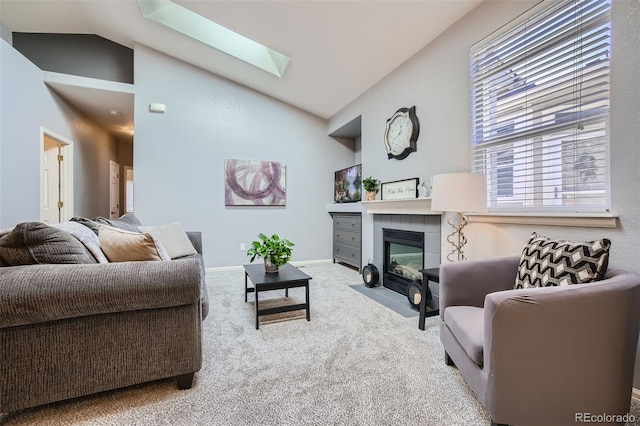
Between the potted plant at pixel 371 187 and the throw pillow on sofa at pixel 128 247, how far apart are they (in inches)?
105

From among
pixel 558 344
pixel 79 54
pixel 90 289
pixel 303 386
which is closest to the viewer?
pixel 558 344

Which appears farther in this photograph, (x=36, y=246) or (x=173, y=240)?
(x=173, y=240)

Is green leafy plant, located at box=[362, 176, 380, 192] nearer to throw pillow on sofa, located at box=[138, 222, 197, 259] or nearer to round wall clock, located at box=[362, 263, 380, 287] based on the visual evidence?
round wall clock, located at box=[362, 263, 380, 287]

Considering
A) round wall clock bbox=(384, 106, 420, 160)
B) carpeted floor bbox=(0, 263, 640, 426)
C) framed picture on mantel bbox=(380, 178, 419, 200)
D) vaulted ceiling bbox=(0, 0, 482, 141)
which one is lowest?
carpeted floor bbox=(0, 263, 640, 426)

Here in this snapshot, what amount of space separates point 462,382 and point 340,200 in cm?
372

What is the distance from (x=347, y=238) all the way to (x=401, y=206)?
5.42 ft

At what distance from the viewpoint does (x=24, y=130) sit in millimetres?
3379

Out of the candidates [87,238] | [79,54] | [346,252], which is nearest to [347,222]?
[346,252]

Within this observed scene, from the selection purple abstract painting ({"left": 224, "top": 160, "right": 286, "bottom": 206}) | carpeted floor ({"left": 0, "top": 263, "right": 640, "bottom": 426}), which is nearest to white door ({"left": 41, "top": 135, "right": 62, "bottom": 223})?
purple abstract painting ({"left": 224, "top": 160, "right": 286, "bottom": 206})

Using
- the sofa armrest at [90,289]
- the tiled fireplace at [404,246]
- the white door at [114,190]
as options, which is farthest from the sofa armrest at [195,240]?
the white door at [114,190]

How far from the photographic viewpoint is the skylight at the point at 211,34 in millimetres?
3510

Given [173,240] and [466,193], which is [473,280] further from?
[173,240]

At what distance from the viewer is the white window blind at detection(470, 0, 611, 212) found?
1.65 m

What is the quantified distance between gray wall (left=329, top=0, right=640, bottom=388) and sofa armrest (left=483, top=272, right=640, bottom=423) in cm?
53
